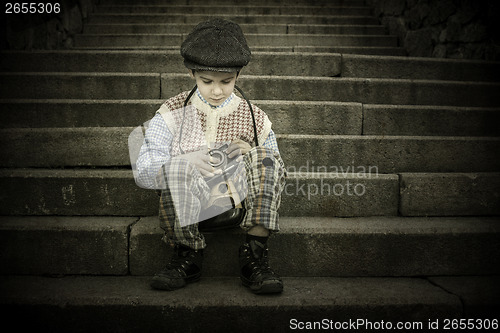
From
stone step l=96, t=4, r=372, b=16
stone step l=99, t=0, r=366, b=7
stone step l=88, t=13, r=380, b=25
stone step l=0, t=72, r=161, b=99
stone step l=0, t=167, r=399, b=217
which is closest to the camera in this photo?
stone step l=0, t=167, r=399, b=217

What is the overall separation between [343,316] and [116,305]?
1100 mm

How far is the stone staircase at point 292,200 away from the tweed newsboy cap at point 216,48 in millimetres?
877

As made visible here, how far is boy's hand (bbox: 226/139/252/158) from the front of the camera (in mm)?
1764

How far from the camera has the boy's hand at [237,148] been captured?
1764mm

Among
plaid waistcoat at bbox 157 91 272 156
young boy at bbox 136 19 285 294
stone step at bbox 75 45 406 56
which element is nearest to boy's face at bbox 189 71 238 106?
young boy at bbox 136 19 285 294

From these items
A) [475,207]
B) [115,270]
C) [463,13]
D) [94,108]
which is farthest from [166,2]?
[475,207]

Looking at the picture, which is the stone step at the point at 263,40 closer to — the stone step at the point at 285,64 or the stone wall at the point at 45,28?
the stone wall at the point at 45,28

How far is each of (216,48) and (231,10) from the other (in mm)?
4115

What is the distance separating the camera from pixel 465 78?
3.24m

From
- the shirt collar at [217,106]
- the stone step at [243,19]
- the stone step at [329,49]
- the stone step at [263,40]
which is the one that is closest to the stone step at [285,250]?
the shirt collar at [217,106]

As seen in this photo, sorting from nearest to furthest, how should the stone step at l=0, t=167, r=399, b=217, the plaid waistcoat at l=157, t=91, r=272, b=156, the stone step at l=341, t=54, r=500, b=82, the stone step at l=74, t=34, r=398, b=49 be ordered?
the plaid waistcoat at l=157, t=91, r=272, b=156, the stone step at l=0, t=167, r=399, b=217, the stone step at l=341, t=54, r=500, b=82, the stone step at l=74, t=34, r=398, b=49

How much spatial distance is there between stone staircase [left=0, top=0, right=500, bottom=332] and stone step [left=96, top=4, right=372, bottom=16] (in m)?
2.35

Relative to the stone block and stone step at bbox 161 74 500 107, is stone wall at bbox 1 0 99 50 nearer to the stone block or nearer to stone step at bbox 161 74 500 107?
stone step at bbox 161 74 500 107

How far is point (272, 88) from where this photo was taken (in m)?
2.95
